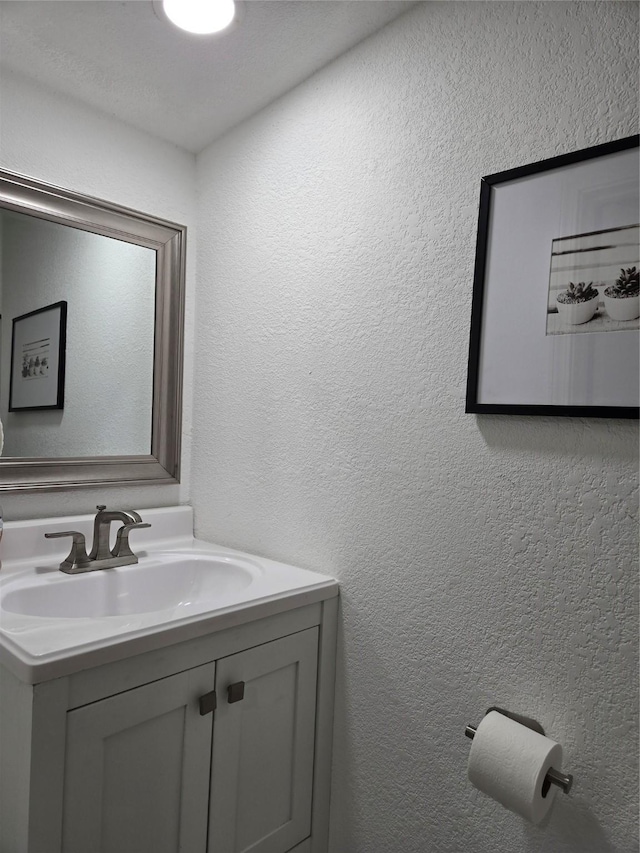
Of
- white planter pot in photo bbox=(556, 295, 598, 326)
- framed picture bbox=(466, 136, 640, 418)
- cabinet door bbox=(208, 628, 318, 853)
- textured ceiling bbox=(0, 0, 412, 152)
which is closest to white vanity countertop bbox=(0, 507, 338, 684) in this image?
cabinet door bbox=(208, 628, 318, 853)

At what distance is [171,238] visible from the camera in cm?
180

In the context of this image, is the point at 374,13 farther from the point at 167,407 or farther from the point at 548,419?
the point at 167,407

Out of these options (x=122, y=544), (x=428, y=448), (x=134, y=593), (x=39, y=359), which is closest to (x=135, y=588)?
(x=134, y=593)

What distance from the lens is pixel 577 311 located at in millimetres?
996

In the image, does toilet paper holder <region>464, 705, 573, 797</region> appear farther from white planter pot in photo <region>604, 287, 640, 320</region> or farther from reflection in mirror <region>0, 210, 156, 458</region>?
reflection in mirror <region>0, 210, 156, 458</region>

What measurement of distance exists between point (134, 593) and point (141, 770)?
512 mm

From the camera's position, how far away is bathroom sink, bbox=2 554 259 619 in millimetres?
1324

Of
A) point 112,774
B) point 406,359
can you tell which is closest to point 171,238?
point 406,359

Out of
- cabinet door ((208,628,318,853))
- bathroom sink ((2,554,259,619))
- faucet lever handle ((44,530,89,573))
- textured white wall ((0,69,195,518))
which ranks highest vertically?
textured white wall ((0,69,195,518))

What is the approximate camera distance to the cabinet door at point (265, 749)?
116 cm

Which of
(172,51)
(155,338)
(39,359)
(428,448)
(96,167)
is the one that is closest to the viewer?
(428,448)

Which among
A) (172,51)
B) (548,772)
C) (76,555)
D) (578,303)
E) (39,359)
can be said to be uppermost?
(172,51)

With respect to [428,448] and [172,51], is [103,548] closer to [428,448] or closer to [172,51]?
[428,448]

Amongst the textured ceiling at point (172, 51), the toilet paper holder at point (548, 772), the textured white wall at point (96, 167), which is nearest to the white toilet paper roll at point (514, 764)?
the toilet paper holder at point (548, 772)
